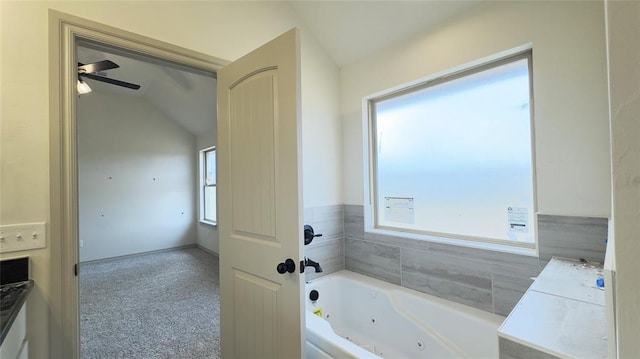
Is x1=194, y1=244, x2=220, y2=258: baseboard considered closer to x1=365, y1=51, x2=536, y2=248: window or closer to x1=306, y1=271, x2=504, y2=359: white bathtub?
x1=306, y1=271, x2=504, y2=359: white bathtub

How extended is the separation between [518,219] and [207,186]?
5569mm

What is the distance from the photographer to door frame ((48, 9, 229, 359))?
4.17 feet

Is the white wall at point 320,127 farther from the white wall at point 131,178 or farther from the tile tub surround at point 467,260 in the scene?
the white wall at point 131,178

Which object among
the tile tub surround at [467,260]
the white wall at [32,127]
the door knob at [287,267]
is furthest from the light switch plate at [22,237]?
the tile tub surround at [467,260]

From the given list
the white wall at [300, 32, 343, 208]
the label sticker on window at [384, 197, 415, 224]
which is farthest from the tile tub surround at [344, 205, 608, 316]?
the white wall at [300, 32, 343, 208]

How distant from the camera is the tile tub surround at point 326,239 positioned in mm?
2345

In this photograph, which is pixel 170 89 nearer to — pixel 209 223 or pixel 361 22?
pixel 209 223

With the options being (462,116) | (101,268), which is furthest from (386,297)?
(101,268)

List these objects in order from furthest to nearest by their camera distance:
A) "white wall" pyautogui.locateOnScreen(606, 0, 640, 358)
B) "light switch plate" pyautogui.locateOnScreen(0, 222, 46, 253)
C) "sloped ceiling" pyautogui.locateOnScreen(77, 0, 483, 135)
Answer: "sloped ceiling" pyautogui.locateOnScreen(77, 0, 483, 135) < "light switch plate" pyautogui.locateOnScreen(0, 222, 46, 253) < "white wall" pyautogui.locateOnScreen(606, 0, 640, 358)

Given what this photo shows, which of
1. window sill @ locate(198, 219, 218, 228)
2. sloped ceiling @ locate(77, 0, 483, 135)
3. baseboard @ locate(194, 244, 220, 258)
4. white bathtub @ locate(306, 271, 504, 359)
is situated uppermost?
sloped ceiling @ locate(77, 0, 483, 135)

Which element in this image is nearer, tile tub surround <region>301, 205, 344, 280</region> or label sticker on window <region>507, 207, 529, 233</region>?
label sticker on window <region>507, 207, 529, 233</region>

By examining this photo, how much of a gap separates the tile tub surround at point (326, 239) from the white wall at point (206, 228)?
3306 mm

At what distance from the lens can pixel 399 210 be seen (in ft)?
7.73

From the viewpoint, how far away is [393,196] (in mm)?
2400
